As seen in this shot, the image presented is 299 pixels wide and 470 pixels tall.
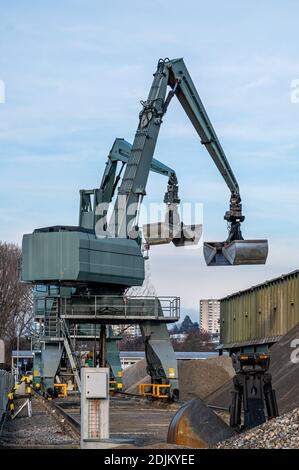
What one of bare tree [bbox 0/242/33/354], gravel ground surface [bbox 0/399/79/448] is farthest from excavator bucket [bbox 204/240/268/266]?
bare tree [bbox 0/242/33/354]

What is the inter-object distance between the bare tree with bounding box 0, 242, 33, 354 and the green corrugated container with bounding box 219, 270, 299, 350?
16872 millimetres

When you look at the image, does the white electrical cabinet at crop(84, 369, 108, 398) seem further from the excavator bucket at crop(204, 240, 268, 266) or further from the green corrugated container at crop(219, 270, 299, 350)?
the green corrugated container at crop(219, 270, 299, 350)

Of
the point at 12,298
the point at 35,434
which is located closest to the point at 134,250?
the point at 35,434

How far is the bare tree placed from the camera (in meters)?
67.8

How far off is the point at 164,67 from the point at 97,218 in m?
9.22

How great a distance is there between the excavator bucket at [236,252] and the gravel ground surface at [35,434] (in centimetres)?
1009

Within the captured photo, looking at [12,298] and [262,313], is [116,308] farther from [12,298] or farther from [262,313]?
[12,298]

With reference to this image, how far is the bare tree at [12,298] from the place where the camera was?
67.8 metres

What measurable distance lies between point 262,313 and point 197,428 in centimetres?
2870

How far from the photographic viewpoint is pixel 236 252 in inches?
1391

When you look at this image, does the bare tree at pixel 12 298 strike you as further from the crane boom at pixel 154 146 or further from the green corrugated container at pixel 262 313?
the crane boom at pixel 154 146

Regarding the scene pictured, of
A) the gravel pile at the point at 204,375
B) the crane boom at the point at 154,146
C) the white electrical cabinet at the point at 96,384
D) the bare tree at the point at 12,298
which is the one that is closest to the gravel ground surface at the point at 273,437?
the white electrical cabinet at the point at 96,384

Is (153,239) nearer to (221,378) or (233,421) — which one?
(221,378)
